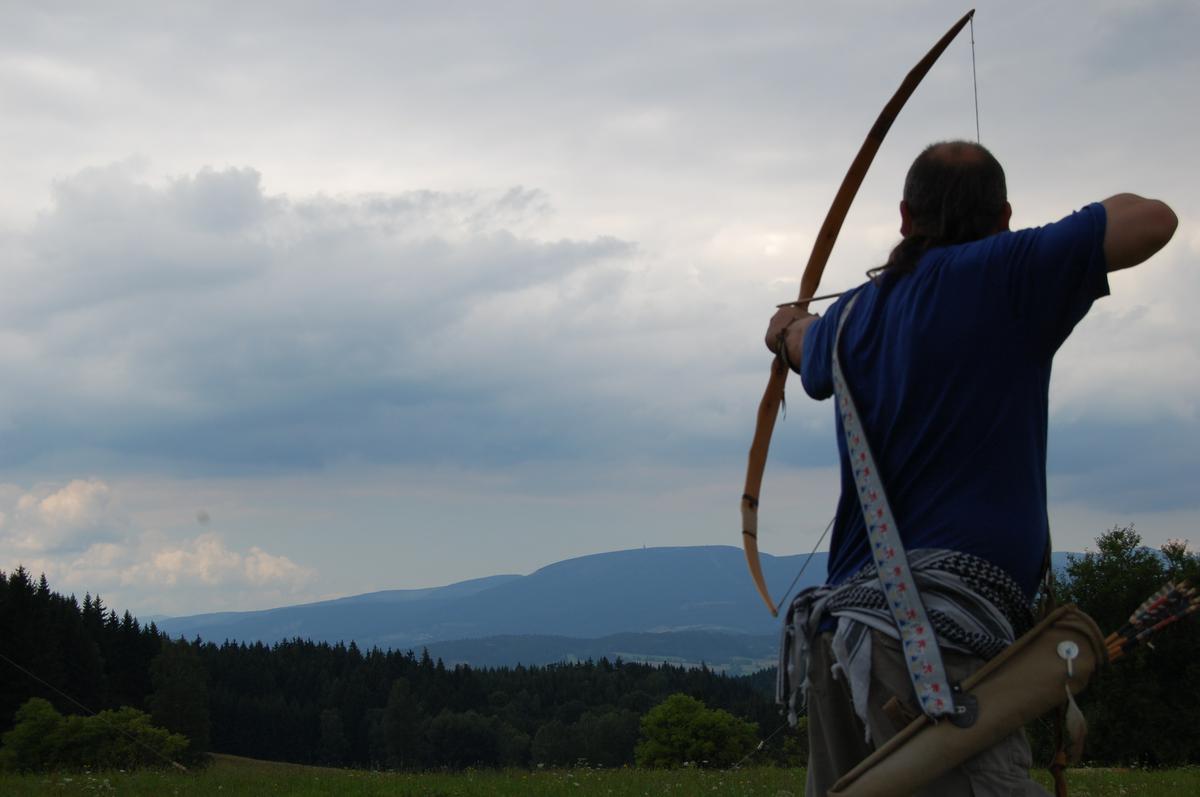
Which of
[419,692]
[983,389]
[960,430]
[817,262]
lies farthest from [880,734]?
[419,692]

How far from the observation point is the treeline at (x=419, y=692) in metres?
44.1

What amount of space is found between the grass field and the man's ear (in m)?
7.47

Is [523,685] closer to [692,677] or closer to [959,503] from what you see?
[692,677]

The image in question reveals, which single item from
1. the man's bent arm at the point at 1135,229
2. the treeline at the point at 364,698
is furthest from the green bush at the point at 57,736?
the man's bent arm at the point at 1135,229

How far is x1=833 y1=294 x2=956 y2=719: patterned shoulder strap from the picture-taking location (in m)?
2.99

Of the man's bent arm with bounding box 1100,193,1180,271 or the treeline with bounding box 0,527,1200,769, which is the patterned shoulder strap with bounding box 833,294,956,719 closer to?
the man's bent arm with bounding box 1100,193,1180,271

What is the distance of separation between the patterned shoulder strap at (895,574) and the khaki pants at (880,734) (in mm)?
69

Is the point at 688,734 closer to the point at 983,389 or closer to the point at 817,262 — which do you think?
the point at 817,262

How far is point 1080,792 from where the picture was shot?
1074 cm

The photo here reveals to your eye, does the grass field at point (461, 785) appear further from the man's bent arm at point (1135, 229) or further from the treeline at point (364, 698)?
the treeline at point (364, 698)

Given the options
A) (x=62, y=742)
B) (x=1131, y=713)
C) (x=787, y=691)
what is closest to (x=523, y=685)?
(x=62, y=742)

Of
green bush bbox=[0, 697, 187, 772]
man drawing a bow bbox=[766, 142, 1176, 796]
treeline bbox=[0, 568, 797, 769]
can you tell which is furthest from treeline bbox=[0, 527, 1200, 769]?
man drawing a bow bbox=[766, 142, 1176, 796]

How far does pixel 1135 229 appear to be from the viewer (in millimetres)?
2877

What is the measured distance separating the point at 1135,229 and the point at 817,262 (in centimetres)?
217
